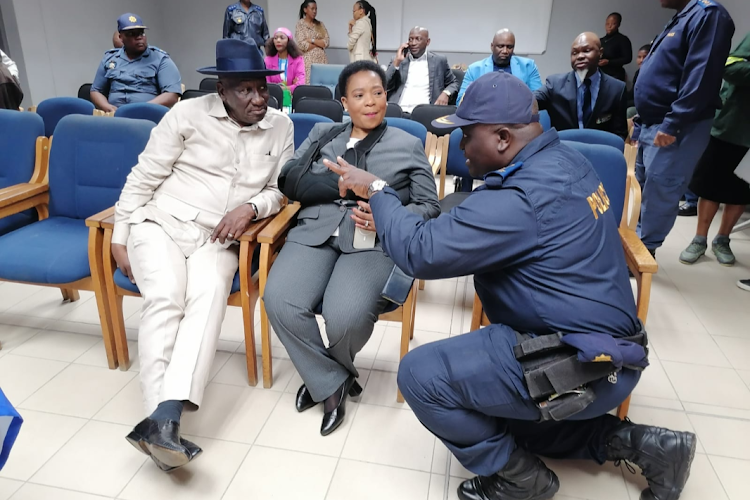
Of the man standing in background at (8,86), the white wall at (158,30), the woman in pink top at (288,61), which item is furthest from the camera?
the white wall at (158,30)

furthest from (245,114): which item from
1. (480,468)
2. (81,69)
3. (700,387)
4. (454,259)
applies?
(81,69)

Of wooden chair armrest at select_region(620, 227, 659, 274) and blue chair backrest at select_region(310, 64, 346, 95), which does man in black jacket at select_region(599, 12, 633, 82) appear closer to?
blue chair backrest at select_region(310, 64, 346, 95)

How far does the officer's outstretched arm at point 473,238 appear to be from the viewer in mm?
1237

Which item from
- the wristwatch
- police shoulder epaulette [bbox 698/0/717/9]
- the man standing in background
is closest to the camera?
the wristwatch

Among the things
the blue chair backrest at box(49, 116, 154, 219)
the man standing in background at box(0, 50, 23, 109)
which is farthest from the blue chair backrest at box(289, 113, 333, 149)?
the man standing in background at box(0, 50, 23, 109)

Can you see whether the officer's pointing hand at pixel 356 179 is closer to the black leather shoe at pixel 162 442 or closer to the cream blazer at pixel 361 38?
the black leather shoe at pixel 162 442

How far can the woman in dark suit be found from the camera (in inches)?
69.5

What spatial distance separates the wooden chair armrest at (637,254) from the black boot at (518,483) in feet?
2.43

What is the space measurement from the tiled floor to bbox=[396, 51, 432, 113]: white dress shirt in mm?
2631

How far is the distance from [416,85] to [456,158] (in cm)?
185

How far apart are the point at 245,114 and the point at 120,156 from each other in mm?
642

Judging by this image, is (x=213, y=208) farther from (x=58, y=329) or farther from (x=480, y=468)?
(x=480, y=468)

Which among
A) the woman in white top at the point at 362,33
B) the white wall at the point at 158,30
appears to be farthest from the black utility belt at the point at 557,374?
the woman in white top at the point at 362,33

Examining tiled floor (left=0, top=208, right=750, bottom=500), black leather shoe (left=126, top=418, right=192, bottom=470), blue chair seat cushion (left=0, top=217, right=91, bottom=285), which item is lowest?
tiled floor (left=0, top=208, right=750, bottom=500)
